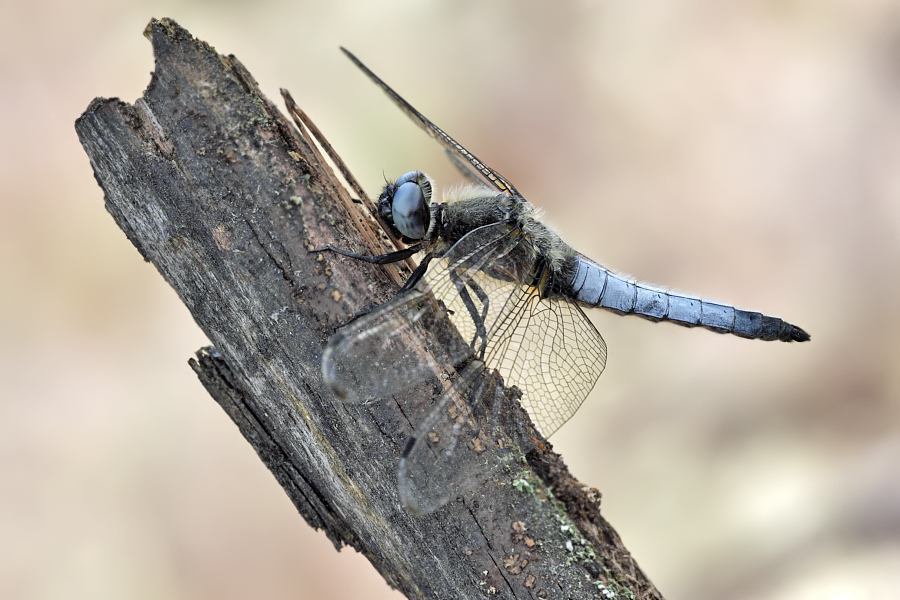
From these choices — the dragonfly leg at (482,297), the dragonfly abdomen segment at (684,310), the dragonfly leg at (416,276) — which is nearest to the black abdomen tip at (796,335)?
the dragonfly abdomen segment at (684,310)

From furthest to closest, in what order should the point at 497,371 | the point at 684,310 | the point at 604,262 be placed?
1. the point at 604,262
2. the point at 684,310
3. the point at 497,371

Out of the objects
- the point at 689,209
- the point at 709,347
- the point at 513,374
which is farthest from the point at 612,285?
the point at 689,209

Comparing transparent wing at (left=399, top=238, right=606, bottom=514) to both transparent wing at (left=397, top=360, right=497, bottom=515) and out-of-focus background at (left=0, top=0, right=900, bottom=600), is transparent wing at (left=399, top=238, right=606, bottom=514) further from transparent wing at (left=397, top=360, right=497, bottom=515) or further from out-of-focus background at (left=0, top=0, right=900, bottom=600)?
out-of-focus background at (left=0, top=0, right=900, bottom=600)

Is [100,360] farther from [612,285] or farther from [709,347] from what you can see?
[709,347]

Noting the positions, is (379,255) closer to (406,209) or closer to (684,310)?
(406,209)

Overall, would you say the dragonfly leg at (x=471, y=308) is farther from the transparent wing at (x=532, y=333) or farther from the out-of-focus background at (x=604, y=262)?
the out-of-focus background at (x=604, y=262)

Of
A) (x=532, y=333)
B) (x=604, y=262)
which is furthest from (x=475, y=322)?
(x=604, y=262)
